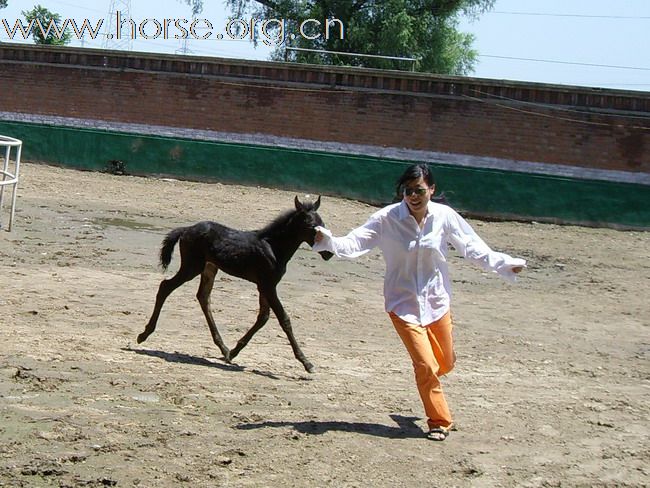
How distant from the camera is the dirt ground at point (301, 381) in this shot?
18.1ft

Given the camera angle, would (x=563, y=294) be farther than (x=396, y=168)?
No

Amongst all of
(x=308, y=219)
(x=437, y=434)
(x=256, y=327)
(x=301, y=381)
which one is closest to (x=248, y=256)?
(x=256, y=327)

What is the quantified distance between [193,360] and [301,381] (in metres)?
0.97

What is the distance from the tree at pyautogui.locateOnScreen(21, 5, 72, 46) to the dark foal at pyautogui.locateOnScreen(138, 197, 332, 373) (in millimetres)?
37602

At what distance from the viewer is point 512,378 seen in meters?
8.48

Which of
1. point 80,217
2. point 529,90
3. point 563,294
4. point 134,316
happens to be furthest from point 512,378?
point 529,90

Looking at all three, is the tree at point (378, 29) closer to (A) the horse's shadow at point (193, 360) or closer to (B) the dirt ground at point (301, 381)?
(B) the dirt ground at point (301, 381)

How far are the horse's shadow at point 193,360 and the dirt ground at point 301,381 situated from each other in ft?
0.12

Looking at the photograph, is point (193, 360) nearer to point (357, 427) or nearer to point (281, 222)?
point (281, 222)

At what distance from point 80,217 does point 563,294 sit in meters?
7.98

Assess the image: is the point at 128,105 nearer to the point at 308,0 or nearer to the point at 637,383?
the point at 308,0

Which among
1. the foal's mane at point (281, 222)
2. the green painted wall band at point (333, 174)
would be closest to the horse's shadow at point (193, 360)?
the foal's mane at point (281, 222)

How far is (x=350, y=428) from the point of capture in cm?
637

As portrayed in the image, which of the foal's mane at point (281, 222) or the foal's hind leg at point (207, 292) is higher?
the foal's mane at point (281, 222)
